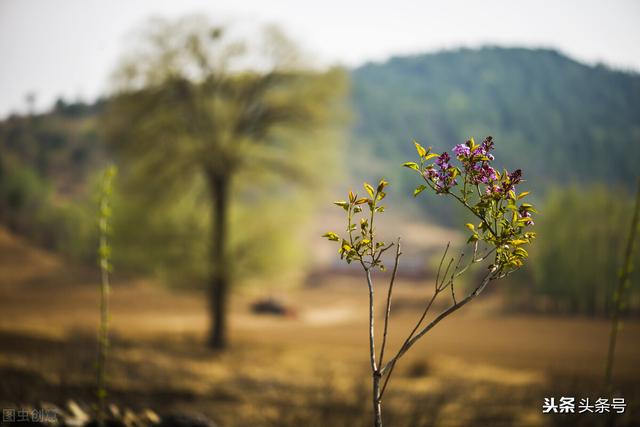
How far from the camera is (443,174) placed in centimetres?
198

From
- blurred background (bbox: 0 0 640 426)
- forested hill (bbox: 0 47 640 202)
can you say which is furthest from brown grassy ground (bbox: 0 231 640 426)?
forested hill (bbox: 0 47 640 202)

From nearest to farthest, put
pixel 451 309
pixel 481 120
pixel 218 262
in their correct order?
pixel 451 309
pixel 218 262
pixel 481 120

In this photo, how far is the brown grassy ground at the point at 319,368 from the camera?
650 cm

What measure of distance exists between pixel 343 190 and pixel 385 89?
193 feet

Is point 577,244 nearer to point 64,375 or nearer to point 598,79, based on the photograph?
point 598,79

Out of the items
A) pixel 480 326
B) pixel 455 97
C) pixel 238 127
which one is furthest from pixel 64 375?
pixel 455 97

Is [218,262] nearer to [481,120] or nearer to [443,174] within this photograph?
[443,174]

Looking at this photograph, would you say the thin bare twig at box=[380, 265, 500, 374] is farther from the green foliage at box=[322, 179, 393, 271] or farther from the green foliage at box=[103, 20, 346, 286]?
the green foliage at box=[103, 20, 346, 286]

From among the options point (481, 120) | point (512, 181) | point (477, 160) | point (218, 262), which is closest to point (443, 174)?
point (477, 160)

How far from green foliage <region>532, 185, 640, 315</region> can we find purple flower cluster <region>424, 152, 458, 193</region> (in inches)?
806

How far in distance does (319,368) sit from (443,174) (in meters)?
10.3

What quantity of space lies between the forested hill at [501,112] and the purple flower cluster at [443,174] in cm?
884

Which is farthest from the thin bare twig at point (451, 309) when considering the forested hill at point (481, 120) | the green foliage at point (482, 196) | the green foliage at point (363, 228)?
the forested hill at point (481, 120)

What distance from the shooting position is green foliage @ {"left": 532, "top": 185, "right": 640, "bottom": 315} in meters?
19.0
